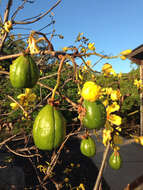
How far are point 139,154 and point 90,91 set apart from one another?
5244 mm

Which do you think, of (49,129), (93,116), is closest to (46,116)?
(49,129)

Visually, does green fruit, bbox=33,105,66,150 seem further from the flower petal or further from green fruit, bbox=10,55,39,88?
the flower petal

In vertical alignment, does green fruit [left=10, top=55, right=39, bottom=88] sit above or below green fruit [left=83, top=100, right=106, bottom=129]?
above

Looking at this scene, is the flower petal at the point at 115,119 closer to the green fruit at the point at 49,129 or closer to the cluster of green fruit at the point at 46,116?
the cluster of green fruit at the point at 46,116

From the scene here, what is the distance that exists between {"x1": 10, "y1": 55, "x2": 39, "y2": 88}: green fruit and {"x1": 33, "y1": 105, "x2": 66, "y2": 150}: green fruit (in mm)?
172

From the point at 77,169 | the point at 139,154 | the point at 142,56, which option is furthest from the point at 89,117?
the point at 142,56

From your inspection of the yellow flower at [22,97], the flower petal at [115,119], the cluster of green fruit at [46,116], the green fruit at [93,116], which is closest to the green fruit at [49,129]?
the cluster of green fruit at [46,116]

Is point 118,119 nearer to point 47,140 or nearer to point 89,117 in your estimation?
point 89,117

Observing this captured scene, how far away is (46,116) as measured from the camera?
24.2 inches

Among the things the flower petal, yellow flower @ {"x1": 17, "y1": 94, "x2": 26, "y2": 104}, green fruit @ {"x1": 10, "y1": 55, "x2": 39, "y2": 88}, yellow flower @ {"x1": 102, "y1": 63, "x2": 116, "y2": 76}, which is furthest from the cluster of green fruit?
yellow flower @ {"x1": 17, "y1": 94, "x2": 26, "y2": 104}

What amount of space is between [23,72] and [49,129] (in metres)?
0.28

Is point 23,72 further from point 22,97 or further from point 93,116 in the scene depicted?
point 22,97

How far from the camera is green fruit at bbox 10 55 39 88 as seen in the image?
2.28 feet

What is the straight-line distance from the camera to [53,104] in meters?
0.64
